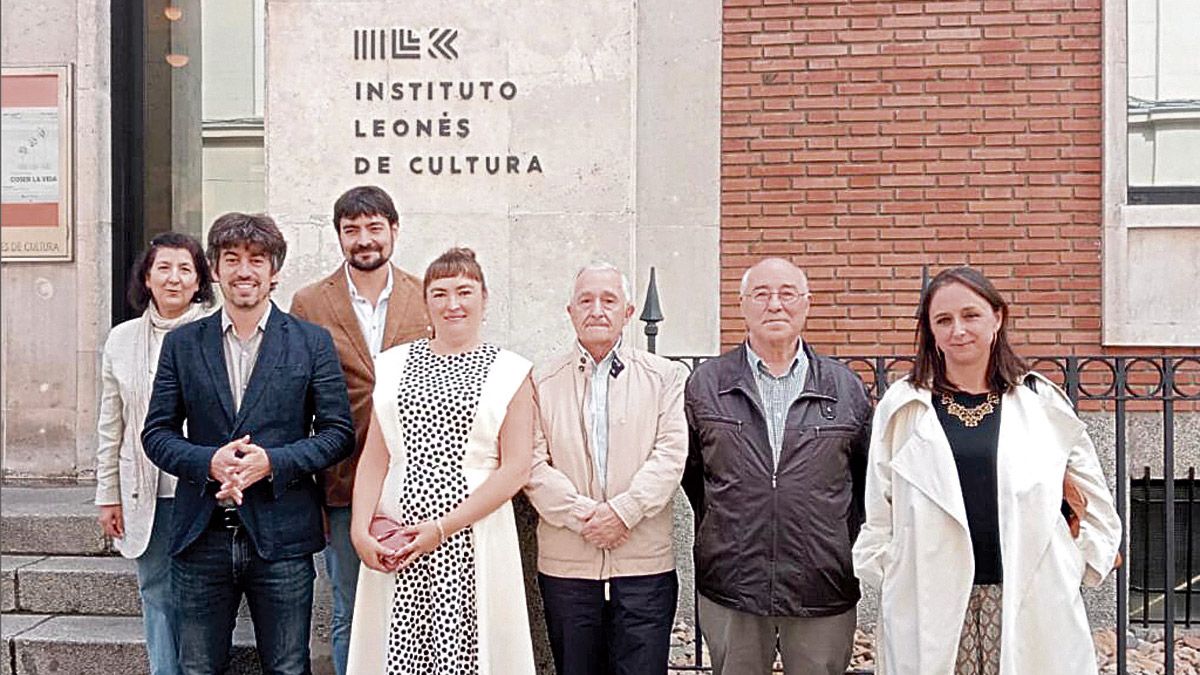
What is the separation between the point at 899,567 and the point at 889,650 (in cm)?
30

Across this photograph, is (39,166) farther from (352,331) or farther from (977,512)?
(977,512)

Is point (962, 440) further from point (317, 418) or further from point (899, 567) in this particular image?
point (317, 418)

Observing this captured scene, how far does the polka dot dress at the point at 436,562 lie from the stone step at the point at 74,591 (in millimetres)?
2533

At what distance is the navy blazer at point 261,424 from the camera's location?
12.9ft

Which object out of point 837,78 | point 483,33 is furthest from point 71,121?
point 837,78

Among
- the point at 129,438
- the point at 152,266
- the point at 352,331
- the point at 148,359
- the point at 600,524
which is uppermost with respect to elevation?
the point at 152,266

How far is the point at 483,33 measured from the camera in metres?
7.25

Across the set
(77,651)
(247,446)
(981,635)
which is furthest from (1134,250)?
(77,651)

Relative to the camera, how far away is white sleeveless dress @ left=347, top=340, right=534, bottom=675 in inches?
149

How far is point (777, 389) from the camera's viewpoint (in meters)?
3.98

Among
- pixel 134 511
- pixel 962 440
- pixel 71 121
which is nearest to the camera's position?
pixel 962 440

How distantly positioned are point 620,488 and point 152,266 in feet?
6.70

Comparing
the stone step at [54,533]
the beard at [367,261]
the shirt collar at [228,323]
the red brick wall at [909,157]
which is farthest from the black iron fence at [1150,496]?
the stone step at [54,533]

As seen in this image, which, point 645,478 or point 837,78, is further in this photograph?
point 837,78
